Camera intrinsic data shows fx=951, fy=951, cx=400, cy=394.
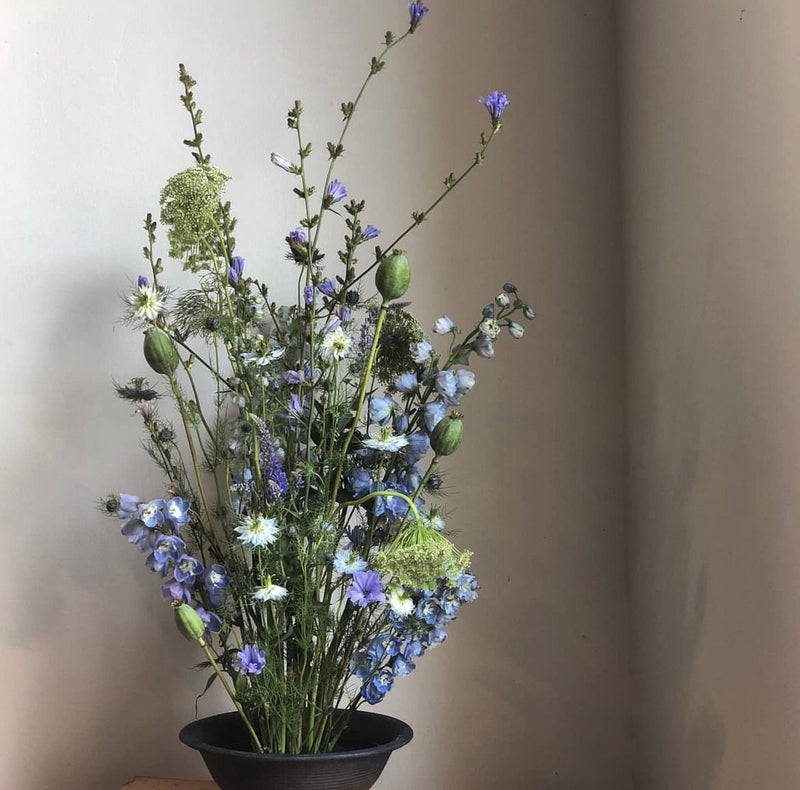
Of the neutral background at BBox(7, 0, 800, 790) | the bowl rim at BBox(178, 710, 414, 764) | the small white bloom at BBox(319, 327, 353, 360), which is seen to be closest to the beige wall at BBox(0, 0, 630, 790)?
the neutral background at BBox(7, 0, 800, 790)

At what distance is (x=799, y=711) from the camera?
81cm

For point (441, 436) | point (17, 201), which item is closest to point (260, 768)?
point (441, 436)

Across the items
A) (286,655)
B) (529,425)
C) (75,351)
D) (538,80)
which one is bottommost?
(286,655)

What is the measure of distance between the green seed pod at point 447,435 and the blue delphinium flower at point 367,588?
0.47 feet

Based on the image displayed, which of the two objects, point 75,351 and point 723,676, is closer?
point 723,676

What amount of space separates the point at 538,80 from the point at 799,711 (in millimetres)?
925

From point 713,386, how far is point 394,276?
359mm

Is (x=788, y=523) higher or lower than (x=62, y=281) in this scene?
lower

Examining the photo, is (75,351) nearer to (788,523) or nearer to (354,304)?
(354,304)

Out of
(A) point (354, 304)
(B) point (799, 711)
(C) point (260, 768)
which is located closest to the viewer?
(B) point (799, 711)

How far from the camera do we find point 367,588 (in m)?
0.96

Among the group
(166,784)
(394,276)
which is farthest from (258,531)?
(166,784)

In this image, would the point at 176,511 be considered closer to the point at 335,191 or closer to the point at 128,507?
the point at 128,507

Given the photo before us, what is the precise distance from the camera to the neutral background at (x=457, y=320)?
1264 mm
